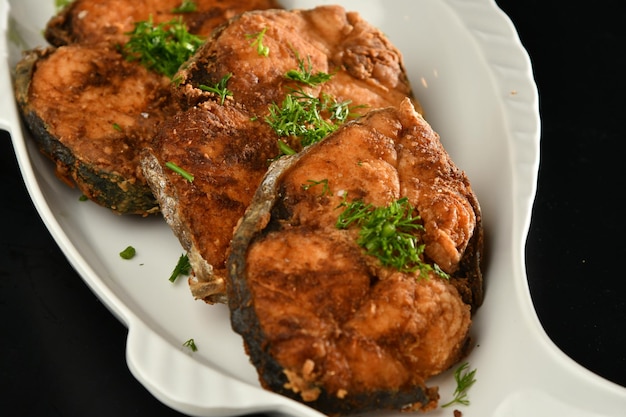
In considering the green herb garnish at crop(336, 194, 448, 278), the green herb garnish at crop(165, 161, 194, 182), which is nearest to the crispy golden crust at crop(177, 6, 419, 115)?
the green herb garnish at crop(165, 161, 194, 182)

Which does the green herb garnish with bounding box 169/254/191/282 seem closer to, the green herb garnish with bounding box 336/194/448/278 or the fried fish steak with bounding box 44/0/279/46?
the green herb garnish with bounding box 336/194/448/278

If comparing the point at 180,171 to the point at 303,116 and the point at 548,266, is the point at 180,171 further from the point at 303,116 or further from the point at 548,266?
the point at 548,266

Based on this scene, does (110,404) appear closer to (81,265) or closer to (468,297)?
(81,265)

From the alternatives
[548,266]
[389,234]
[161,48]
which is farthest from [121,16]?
[548,266]

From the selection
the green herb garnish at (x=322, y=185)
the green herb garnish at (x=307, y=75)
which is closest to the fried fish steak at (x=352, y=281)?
the green herb garnish at (x=322, y=185)

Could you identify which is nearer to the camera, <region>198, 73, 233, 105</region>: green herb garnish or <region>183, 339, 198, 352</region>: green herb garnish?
<region>183, 339, 198, 352</region>: green herb garnish
